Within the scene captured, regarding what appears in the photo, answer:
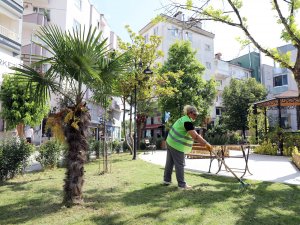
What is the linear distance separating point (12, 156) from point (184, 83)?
843 inches

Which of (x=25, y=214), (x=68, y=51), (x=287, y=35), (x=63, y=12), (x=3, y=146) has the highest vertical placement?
(x=63, y=12)

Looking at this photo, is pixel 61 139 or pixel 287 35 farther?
pixel 287 35

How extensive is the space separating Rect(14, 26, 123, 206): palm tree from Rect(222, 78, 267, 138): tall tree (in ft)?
106

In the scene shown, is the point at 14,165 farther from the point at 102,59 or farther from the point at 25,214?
the point at 102,59

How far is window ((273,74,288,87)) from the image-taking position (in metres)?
42.2

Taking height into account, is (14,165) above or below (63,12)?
below

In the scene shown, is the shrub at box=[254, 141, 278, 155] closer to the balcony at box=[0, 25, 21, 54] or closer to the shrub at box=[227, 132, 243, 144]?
the shrub at box=[227, 132, 243, 144]

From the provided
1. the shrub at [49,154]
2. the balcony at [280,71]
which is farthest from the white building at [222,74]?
the shrub at [49,154]

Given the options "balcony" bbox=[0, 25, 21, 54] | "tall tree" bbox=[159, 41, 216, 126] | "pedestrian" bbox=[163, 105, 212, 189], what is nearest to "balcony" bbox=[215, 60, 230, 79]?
"tall tree" bbox=[159, 41, 216, 126]

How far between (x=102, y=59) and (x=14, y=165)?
4.57 meters

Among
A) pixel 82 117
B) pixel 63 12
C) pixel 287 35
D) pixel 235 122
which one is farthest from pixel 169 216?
pixel 235 122

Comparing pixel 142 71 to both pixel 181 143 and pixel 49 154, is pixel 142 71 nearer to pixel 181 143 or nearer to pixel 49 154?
pixel 49 154

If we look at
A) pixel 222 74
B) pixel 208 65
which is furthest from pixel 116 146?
pixel 222 74

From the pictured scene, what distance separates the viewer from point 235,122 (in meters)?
35.8
